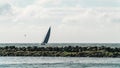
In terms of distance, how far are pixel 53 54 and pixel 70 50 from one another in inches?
305

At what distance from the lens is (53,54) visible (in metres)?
94.4

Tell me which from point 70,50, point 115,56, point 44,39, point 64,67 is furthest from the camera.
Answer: point 44,39

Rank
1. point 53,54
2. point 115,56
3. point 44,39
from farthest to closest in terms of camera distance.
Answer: point 44,39 < point 53,54 < point 115,56

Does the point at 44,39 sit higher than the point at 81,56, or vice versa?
the point at 81,56

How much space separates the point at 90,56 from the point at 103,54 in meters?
2.71

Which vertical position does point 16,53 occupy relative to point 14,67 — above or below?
below

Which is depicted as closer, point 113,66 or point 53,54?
point 113,66

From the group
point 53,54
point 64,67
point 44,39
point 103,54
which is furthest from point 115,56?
point 44,39

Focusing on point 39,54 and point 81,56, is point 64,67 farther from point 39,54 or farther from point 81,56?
point 39,54

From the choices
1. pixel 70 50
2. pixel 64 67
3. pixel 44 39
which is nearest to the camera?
pixel 64 67

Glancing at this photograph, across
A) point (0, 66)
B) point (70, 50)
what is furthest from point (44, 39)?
point (0, 66)

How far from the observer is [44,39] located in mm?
163500

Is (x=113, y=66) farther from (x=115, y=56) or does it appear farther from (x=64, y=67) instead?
(x=115, y=56)

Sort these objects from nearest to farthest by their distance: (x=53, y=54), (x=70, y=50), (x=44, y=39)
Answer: (x=53, y=54)
(x=70, y=50)
(x=44, y=39)
